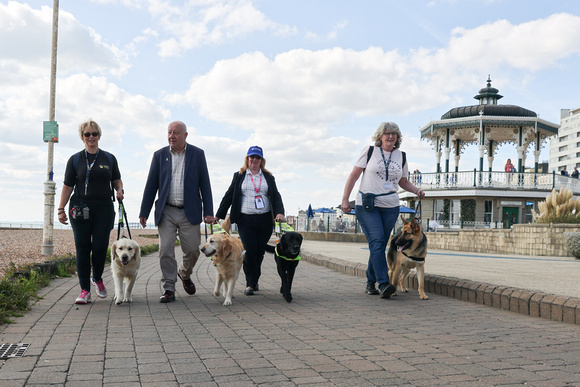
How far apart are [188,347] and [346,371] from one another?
130 cm

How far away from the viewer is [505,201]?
35125 mm

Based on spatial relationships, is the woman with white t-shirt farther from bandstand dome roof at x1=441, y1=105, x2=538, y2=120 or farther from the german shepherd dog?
bandstand dome roof at x1=441, y1=105, x2=538, y2=120

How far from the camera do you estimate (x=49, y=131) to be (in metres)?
14.1

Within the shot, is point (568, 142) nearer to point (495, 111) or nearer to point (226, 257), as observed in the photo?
point (495, 111)

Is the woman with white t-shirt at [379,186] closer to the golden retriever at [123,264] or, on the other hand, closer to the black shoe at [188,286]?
the black shoe at [188,286]

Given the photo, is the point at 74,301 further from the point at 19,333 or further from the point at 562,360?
the point at 562,360

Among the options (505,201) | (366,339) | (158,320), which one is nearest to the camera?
(366,339)

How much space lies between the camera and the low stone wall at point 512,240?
57.9 ft

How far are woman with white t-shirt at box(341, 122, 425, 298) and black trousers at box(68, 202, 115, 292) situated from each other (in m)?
3.01

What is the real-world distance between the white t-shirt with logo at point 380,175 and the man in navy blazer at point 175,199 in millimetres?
2090

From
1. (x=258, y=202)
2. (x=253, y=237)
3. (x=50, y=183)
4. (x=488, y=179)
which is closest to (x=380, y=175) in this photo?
(x=258, y=202)

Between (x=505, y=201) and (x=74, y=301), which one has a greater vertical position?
(x=505, y=201)

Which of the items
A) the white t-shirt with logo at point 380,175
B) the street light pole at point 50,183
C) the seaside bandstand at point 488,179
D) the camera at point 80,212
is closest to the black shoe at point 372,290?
the white t-shirt with logo at point 380,175

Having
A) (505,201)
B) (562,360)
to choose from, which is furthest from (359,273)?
(505,201)
